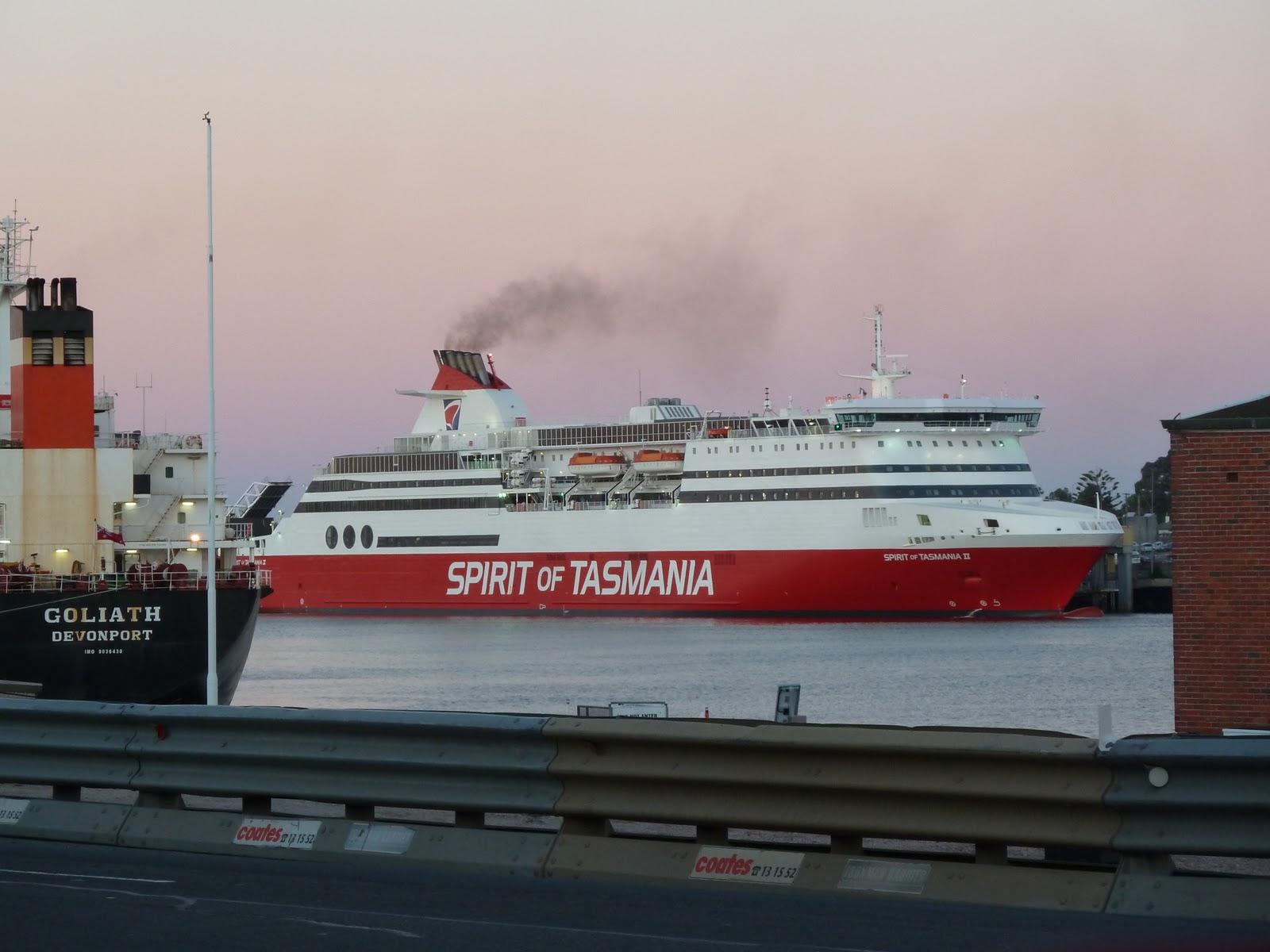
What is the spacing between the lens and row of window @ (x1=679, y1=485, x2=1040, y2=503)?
2338 inches

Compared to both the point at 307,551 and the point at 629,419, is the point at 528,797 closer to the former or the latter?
the point at 629,419

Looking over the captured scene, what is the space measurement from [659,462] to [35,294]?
3874cm

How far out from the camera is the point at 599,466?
67375 mm

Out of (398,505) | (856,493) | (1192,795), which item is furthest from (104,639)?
(398,505)

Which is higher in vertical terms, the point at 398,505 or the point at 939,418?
the point at 939,418

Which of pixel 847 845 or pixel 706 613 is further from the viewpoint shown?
pixel 706 613

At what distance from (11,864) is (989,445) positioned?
56.4m

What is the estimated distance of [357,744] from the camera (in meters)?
7.31

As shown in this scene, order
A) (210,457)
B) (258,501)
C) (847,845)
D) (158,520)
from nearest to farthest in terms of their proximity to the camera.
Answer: (847,845) → (210,457) → (158,520) → (258,501)

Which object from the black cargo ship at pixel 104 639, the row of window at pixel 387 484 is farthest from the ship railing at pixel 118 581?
the row of window at pixel 387 484

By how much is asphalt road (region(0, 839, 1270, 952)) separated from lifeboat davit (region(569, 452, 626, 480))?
5983 centimetres

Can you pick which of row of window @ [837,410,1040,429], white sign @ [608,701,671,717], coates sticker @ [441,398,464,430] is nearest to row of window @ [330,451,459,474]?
coates sticker @ [441,398,464,430]

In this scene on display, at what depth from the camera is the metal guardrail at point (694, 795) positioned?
593 centimetres

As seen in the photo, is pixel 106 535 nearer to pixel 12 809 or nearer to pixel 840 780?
pixel 12 809
